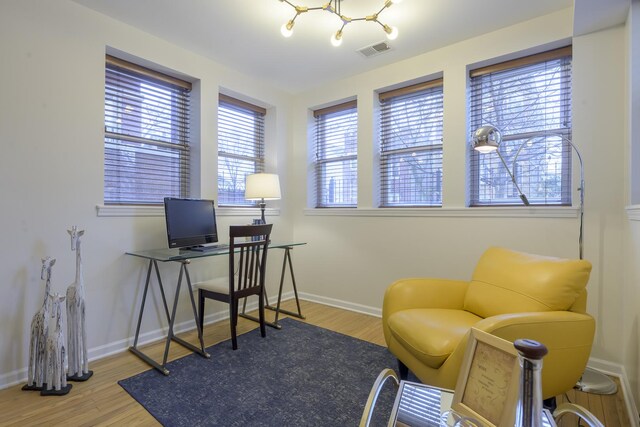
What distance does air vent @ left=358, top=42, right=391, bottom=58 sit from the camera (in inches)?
110

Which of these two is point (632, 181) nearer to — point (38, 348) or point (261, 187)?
point (261, 187)

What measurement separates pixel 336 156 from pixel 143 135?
78.5 inches

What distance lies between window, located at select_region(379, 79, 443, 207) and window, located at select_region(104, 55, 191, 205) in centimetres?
201

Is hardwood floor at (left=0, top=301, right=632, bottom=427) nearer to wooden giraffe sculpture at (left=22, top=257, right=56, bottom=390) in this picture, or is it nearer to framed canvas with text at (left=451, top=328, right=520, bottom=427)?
wooden giraffe sculpture at (left=22, top=257, right=56, bottom=390)

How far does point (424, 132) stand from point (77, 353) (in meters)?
3.26

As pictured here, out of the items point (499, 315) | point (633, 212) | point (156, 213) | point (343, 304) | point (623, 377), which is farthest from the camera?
point (343, 304)

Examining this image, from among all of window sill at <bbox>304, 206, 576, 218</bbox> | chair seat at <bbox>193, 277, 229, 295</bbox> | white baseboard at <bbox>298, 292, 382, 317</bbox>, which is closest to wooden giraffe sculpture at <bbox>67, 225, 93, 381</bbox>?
chair seat at <bbox>193, 277, 229, 295</bbox>

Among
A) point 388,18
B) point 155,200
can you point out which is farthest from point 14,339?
point 388,18

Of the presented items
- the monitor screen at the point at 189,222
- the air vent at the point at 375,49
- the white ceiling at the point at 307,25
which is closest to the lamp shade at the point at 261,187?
the monitor screen at the point at 189,222

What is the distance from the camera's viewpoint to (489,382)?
0.90 metres

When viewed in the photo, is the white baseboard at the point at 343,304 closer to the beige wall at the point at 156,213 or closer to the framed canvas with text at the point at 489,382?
the beige wall at the point at 156,213

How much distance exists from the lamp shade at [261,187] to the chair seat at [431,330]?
1713 mm

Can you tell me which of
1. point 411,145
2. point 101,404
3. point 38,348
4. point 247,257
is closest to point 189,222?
point 247,257

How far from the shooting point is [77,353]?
80.0 inches
